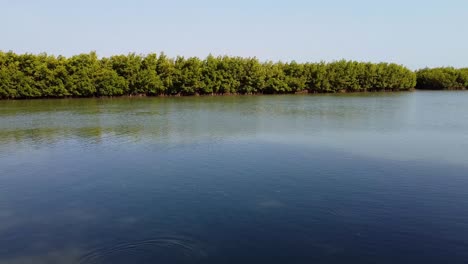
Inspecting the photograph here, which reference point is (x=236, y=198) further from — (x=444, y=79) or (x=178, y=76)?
(x=444, y=79)

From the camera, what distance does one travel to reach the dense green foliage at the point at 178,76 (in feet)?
180

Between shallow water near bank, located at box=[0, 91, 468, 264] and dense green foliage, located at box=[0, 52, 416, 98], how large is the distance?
37.6 metres

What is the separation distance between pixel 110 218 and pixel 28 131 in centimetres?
1778

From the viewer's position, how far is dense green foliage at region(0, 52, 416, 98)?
5500cm

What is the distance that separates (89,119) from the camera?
99.9 ft

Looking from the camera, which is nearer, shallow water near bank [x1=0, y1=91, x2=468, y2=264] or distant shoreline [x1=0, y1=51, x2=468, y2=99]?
shallow water near bank [x1=0, y1=91, x2=468, y2=264]

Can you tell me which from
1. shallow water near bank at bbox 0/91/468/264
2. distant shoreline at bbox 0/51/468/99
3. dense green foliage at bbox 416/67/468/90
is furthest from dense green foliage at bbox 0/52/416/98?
shallow water near bank at bbox 0/91/468/264

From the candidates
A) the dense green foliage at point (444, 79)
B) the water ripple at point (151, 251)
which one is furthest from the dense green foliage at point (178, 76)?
the water ripple at point (151, 251)

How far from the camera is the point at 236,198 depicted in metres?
10.8

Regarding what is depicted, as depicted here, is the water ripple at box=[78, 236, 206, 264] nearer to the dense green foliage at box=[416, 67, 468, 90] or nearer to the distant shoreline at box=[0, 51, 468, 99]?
the distant shoreline at box=[0, 51, 468, 99]

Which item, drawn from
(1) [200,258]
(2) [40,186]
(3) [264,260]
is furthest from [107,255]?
(2) [40,186]

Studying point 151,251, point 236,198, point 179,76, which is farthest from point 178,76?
point 151,251

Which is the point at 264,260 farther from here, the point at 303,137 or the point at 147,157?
the point at 303,137

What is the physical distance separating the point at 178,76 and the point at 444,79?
6317 centimetres
